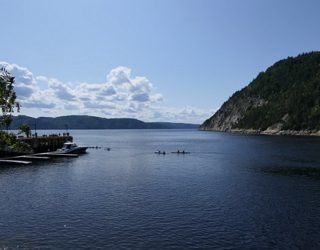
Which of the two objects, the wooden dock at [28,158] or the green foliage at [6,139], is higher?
the green foliage at [6,139]

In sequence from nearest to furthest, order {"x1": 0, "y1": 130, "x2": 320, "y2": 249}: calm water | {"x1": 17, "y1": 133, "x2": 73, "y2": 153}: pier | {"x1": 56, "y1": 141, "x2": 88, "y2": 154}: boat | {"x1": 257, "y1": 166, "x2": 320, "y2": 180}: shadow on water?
1. {"x1": 0, "y1": 130, "x2": 320, "y2": 249}: calm water
2. {"x1": 257, "y1": 166, "x2": 320, "y2": 180}: shadow on water
3. {"x1": 17, "y1": 133, "x2": 73, "y2": 153}: pier
4. {"x1": 56, "y1": 141, "x2": 88, "y2": 154}: boat

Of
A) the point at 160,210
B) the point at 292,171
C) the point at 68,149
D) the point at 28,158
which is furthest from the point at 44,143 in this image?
the point at 160,210

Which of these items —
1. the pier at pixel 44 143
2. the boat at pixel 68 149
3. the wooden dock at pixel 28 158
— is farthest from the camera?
the boat at pixel 68 149

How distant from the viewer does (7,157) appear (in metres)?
107

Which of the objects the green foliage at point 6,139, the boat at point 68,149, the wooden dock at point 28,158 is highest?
the green foliage at point 6,139

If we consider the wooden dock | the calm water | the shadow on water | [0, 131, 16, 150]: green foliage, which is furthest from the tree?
the wooden dock

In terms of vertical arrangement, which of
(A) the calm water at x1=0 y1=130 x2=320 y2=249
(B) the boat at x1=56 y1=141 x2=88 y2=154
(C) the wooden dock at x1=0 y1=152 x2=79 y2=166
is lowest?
(A) the calm water at x1=0 y1=130 x2=320 y2=249

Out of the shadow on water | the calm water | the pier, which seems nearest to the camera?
the calm water

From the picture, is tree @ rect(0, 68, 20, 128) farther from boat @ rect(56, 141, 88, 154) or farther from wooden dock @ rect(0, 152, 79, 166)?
boat @ rect(56, 141, 88, 154)

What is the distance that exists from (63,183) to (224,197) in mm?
30154

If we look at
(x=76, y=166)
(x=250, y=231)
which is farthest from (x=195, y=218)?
(x=76, y=166)

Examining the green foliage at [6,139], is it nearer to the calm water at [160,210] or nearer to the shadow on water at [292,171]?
the calm water at [160,210]

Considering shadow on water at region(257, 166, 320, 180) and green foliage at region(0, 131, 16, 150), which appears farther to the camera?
shadow on water at region(257, 166, 320, 180)

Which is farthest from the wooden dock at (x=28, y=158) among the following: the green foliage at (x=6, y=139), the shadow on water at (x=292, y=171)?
the green foliage at (x=6, y=139)
